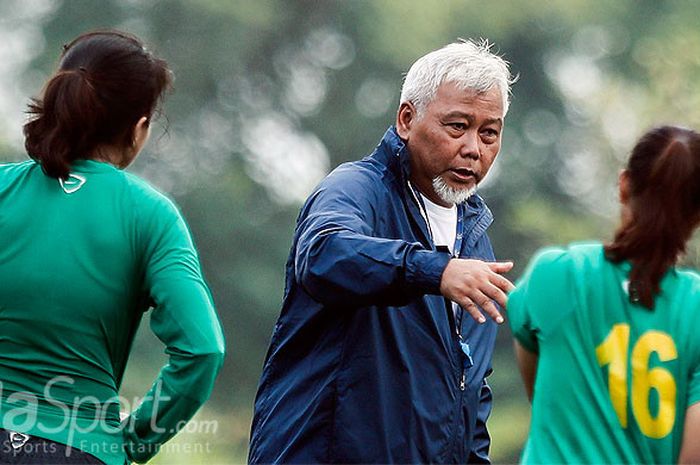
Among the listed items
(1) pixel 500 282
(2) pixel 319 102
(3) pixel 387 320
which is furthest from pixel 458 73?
(2) pixel 319 102

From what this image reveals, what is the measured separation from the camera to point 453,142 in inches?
190

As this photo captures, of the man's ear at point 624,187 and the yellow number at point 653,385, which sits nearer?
the yellow number at point 653,385

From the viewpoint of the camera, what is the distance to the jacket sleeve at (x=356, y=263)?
405 centimetres

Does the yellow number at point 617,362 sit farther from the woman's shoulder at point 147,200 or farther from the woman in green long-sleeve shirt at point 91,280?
the woman's shoulder at point 147,200

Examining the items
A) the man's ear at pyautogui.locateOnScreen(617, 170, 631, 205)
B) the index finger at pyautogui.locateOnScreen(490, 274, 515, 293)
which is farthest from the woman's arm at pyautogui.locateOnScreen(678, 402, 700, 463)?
the index finger at pyautogui.locateOnScreen(490, 274, 515, 293)

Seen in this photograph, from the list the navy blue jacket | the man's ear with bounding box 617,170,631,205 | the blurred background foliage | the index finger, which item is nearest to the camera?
the man's ear with bounding box 617,170,631,205

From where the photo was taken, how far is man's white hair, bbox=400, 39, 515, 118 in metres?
4.86

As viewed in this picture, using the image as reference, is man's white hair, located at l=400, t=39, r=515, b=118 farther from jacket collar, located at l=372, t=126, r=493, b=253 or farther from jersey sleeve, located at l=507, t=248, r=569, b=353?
jersey sleeve, located at l=507, t=248, r=569, b=353

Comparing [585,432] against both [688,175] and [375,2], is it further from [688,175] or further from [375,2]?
[375,2]

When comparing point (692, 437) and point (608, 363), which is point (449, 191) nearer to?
point (608, 363)

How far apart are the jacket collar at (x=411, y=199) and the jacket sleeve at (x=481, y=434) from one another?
0.45 metres

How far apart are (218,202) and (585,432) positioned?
62.8 ft

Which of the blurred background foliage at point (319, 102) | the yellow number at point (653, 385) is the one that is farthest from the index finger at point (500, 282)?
the blurred background foliage at point (319, 102)

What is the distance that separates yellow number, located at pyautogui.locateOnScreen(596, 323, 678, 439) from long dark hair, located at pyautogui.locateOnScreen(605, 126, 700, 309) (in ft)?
0.29
